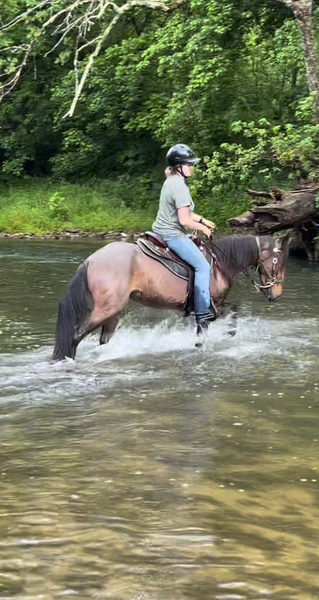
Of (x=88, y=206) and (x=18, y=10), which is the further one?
(x=18, y=10)

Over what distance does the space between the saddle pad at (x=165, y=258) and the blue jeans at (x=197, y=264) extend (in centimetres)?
9

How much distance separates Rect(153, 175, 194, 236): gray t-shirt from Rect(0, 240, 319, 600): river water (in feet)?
4.77

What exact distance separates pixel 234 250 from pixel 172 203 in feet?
4.03

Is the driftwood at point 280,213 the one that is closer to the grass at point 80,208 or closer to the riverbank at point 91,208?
the riverbank at point 91,208

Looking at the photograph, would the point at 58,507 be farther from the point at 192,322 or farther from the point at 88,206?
the point at 88,206

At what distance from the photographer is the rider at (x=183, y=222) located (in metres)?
8.18

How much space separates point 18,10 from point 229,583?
103ft

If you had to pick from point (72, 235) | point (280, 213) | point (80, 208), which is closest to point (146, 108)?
point (80, 208)

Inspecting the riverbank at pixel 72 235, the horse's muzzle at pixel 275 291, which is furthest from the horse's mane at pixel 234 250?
the riverbank at pixel 72 235

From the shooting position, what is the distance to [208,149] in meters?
25.8

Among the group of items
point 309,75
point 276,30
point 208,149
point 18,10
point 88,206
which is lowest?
point 88,206

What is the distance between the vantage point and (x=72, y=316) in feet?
25.5

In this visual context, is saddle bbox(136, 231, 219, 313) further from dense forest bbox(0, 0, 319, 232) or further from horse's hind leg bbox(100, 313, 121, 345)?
dense forest bbox(0, 0, 319, 232)

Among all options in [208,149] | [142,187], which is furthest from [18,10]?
[208,149]
